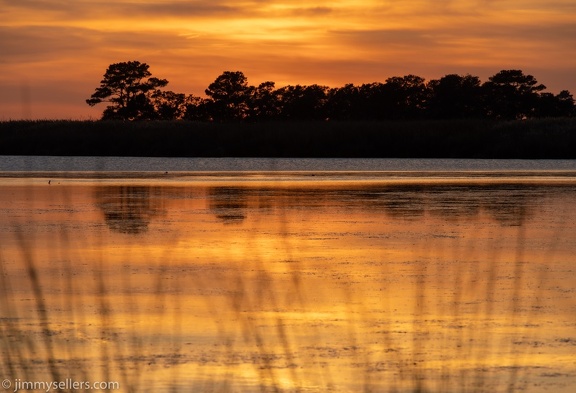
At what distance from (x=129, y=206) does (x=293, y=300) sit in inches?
458

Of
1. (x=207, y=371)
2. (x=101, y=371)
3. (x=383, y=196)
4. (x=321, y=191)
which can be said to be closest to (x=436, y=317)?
(x=207, y=371)

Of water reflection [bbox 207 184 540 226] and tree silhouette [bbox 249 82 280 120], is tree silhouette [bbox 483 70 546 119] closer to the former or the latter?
tree silhouette [bbox 249 82 280 120]

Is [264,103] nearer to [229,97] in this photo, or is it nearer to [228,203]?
[229,97]

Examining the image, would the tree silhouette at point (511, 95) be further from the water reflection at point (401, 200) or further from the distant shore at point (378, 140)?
the water reflection at point (401, 200)

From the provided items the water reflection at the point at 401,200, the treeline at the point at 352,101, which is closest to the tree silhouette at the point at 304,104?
the treeline at the point at 352,101

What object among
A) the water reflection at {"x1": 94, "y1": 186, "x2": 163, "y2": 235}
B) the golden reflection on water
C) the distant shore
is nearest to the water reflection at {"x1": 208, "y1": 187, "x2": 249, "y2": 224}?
the golden reflection on water

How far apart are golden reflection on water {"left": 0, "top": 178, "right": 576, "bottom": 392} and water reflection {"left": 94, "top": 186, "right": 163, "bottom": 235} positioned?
0.46 ft

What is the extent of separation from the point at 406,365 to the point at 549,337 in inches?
55.5

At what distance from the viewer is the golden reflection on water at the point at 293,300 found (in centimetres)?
709

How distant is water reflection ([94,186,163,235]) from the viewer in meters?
17.0

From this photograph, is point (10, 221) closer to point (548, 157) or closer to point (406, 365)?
point (406, 365)

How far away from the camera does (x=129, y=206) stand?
20922 mm

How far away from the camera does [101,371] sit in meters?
7.03

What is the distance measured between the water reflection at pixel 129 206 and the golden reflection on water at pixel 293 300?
0.14 m
